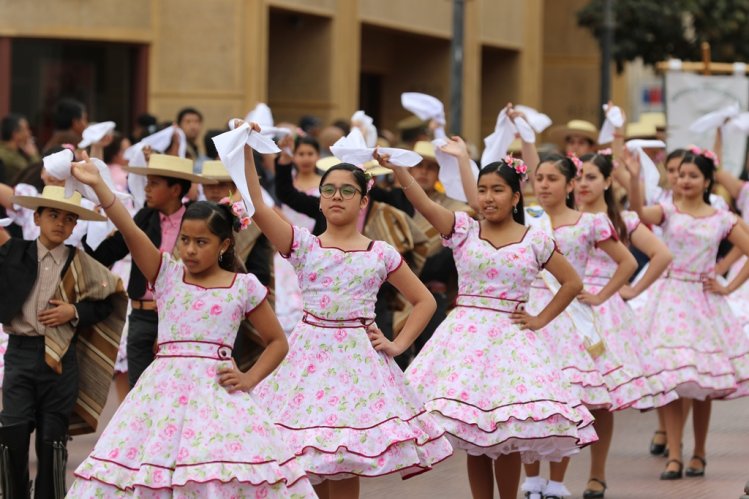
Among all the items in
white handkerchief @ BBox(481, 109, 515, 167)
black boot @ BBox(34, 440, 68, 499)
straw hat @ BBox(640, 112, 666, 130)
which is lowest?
black boot @ BBox(34, 440, 68, 499)

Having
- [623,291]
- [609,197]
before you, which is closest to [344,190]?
[609,197]

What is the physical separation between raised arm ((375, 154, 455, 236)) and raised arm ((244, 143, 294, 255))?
0.73m

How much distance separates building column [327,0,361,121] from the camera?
2522cm

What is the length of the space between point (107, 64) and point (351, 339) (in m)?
15.2

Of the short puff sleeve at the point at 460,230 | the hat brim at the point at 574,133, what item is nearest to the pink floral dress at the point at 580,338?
the short puff sleeve at the point at 460,230

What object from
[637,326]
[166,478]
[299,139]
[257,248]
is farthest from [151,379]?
[299,139]

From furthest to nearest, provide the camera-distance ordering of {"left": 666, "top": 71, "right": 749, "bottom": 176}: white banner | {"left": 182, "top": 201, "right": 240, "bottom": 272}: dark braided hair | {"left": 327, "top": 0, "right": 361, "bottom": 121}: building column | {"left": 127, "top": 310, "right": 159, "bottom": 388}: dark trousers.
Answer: {"left": 327, "top": 0, "right": 361, "bottom": 121}: building column → {"left": 666, "top": 71, "right": 749, "bottom": 176}: white banner → {"left": 127, "top": 310, "right": 159, "bottom": 388}: dark trousers → {"left": 182, "top": 201, "right": 240, "bottom": 272}: dark braided hair

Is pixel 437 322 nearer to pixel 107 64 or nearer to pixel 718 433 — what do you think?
pixel 718 433

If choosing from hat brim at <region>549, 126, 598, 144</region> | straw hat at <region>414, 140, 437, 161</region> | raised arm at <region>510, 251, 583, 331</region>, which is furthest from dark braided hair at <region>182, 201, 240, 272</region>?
hat brim at <region>549, 126, 598, 144</region>

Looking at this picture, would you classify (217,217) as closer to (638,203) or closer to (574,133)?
(638,203)

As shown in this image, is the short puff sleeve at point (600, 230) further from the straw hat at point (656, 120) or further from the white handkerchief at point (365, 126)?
the straw hat at point (656, 120)

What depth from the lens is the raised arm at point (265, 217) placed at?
801 centimetres

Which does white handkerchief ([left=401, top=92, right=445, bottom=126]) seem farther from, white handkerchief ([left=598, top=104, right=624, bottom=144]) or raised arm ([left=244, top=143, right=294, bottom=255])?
raised arm ([left=244, top=143, right=294, bottom=255])

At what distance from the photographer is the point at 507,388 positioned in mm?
8695
